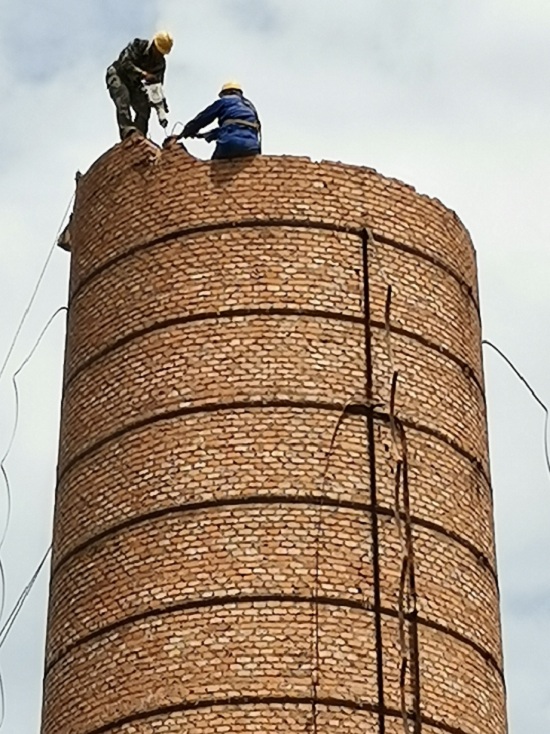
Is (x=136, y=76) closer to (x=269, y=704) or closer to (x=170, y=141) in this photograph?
(x=170, y=141)

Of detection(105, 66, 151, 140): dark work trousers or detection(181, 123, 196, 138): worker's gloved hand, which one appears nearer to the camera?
detection(181, 123, 196, 138): worker's gloved hand

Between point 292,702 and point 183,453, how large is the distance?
207 cm

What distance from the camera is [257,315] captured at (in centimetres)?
1498

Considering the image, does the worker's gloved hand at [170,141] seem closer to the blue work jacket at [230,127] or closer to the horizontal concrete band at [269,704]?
the blue work jacket at [230,127]

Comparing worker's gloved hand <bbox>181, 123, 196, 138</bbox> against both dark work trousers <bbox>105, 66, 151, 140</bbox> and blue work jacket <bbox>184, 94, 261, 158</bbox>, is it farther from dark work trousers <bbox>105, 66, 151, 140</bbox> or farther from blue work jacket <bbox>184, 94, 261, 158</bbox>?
dark work trousers <bbox>105, 66, 151, 140</bbox>

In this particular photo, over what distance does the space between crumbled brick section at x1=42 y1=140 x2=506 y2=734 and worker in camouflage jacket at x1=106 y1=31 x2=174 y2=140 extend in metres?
0.92

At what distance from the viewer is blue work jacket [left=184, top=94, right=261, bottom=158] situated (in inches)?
621

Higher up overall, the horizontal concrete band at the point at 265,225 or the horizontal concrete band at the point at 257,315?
the horizontal concrete band at the point at 265,225

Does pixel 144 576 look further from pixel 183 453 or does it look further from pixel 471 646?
pixel 471 646

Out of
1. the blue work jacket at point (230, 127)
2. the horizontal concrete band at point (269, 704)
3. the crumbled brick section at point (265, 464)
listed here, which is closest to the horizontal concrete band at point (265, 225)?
the crumbled brick section at point (265, 464)

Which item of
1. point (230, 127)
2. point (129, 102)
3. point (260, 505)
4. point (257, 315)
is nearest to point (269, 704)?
point (260, 505)

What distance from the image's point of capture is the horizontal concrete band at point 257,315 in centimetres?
1501

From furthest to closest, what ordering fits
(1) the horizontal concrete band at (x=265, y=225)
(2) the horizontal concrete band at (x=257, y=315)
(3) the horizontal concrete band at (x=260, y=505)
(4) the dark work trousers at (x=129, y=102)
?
(4) the dark work trousers at (x=129, y=102), (1) the horizontal concrete band at (x=265, y=225), (2) the horizontal concrete band at (x=257, y=315), (3) the horizontal concrete band at (x=260, y=505)

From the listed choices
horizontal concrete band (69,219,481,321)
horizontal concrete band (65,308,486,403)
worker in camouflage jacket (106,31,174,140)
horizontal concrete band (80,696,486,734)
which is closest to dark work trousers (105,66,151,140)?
worker in camouflage jacket (106,31,174,140)
